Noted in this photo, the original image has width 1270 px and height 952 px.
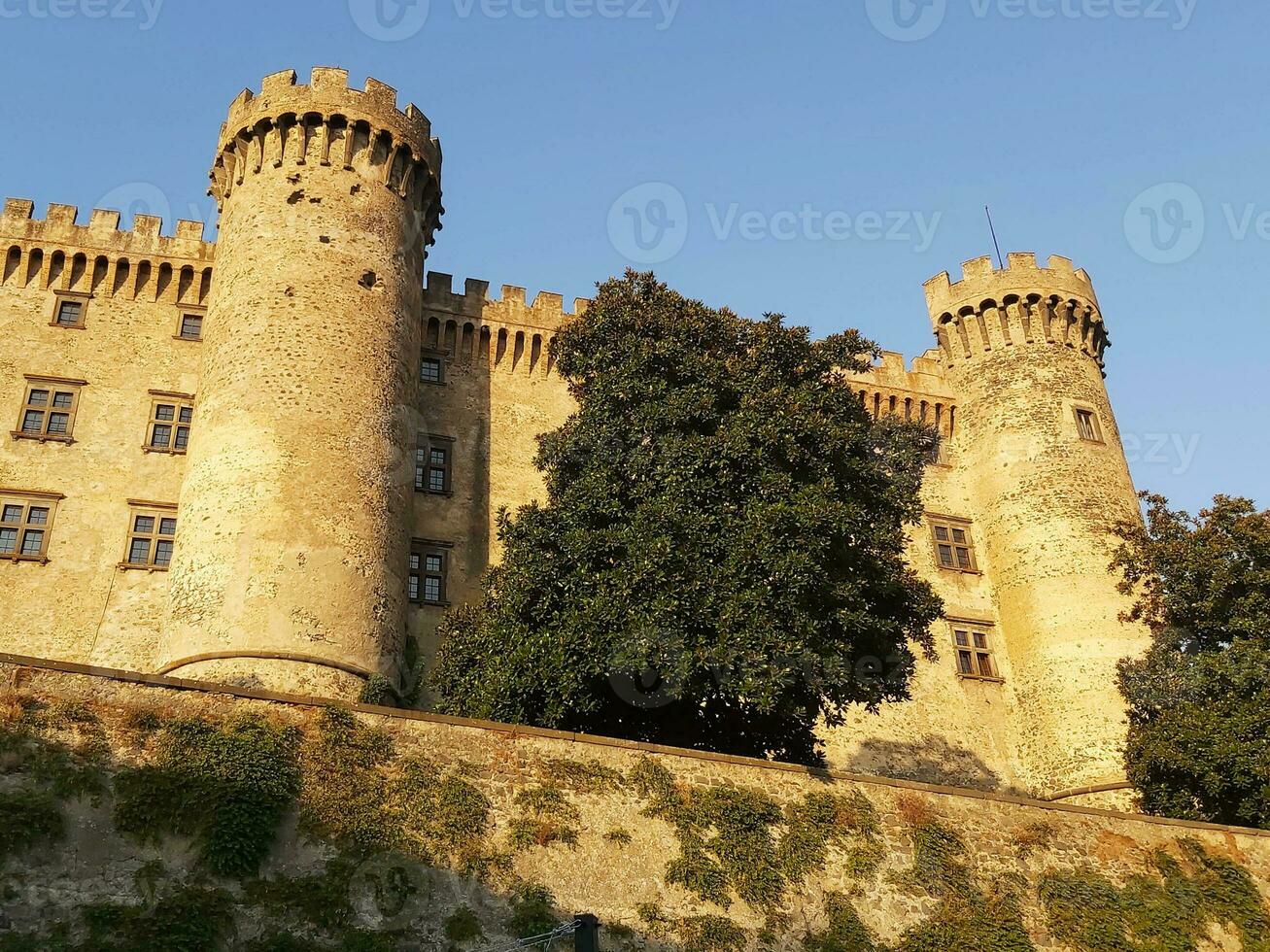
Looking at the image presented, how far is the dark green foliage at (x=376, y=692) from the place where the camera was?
23.5 meters

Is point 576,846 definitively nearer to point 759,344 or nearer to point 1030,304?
point 759,344

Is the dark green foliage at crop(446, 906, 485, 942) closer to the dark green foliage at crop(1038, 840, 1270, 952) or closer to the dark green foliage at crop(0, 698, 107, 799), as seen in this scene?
the dark green foliage at crop(0, 698, 107, 799)

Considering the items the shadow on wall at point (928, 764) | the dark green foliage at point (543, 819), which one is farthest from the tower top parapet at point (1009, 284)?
the dark green foliage at point (543, 819)

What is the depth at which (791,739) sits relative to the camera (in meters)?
24.0

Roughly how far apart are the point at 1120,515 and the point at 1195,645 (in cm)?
588

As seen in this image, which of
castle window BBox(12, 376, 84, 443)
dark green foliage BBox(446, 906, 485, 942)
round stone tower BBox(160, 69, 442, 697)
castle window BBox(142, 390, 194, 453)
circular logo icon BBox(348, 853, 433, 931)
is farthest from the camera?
castle window BBox(142, 390, 194, 453)

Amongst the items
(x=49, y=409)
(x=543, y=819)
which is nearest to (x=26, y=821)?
(x=543, y=819)

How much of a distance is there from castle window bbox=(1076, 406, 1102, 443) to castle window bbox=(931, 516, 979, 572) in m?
4.34

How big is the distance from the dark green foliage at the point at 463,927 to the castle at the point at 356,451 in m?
7.49

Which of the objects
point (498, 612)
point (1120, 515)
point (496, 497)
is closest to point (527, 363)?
point (496, 497)

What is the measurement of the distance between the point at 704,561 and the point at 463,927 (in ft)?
28.1

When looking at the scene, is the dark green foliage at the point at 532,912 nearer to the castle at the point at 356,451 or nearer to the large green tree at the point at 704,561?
the large green tree at the point at 704,561

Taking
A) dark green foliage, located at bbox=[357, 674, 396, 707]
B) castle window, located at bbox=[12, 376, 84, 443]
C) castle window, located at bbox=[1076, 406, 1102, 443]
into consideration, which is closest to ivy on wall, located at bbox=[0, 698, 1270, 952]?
dark green foliage, located at bbox=[357, 674, 396, 707]

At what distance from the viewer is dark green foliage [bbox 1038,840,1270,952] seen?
800 inches
